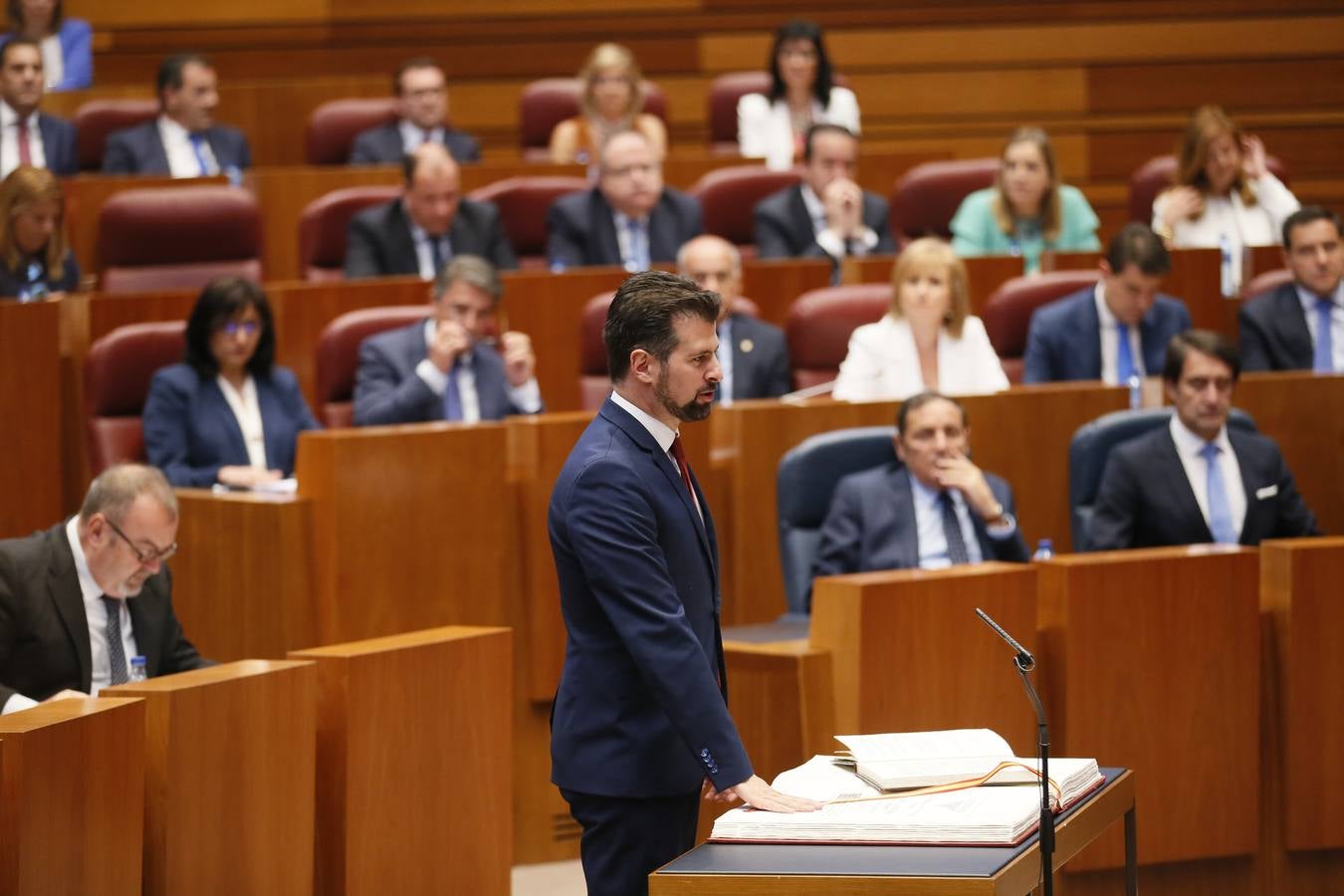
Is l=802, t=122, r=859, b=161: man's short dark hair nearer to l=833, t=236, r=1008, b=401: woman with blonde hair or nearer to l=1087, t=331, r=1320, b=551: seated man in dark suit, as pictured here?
l=833, t=236, r=1008, b=401: woman with blonde hair

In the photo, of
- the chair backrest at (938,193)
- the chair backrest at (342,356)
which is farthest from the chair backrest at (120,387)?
the chair backrest at (938,193)

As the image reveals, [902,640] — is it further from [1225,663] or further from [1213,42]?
[1213,42]

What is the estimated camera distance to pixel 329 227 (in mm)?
3744

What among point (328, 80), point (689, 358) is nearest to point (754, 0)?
point (328, 80)

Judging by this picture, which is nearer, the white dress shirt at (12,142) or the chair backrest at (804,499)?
the chair backrest at (804,499)

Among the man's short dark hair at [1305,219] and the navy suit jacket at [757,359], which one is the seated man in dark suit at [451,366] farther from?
the man's short dark hair at [1305,219]

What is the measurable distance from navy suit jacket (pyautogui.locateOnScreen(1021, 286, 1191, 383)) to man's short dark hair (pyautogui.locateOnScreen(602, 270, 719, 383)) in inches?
70.7

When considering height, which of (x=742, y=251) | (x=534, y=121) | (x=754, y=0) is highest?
(x=754, y=0)

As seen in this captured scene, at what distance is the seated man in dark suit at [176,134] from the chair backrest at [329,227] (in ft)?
1.31

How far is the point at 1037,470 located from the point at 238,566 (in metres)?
1.12

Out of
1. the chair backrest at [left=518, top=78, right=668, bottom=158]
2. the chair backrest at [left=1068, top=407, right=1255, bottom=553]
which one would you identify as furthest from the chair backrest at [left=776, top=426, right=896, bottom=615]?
the chair backrest at [left=518, top=78, right=668, bottom=158]

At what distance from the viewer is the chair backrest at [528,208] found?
3.91m

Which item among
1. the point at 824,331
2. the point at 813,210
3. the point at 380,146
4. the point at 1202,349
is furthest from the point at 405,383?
the point at 380,146

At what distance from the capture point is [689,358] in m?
1.46
